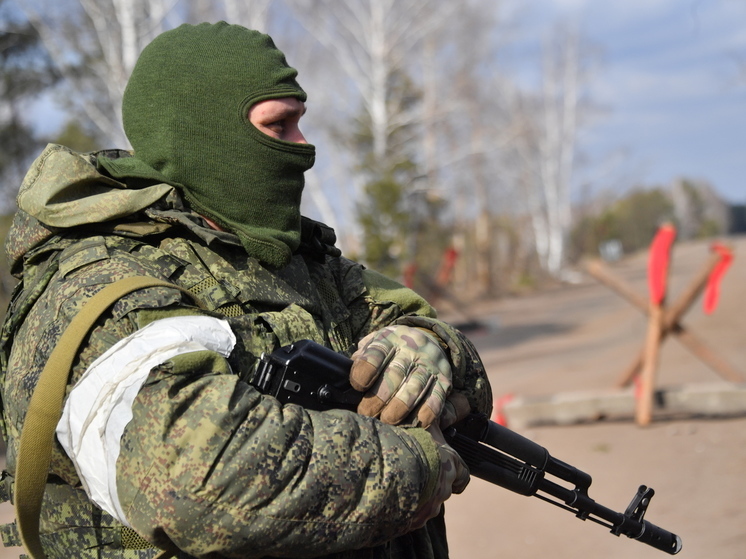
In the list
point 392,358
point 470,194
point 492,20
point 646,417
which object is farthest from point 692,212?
point 392,358

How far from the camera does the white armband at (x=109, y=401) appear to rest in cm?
140

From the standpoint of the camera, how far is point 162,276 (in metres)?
1.65

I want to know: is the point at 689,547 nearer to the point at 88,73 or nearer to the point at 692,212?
the point at 88,73

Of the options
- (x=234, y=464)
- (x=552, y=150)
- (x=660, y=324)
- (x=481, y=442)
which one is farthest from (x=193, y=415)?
(x=552, y=150)

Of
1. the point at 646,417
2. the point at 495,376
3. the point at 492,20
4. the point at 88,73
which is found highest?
the point at 492,20

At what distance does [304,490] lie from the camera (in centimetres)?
141

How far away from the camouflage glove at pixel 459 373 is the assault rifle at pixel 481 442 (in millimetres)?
63

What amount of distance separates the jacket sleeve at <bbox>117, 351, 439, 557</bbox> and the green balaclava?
506 mm

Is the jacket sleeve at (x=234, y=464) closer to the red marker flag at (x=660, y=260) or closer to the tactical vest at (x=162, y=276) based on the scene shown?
the tactical vest at (x=162, y=276)

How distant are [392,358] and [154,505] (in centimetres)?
63

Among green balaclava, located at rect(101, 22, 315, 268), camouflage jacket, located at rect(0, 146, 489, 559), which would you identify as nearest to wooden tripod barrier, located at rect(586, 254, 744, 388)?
camouflage jacket, located at rect(0, 146, 489, 559)

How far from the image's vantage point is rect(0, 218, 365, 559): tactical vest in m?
1.58

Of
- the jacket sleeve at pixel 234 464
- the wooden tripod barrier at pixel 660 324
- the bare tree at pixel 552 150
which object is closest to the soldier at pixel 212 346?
the jacket sleeve at pixel 234 464

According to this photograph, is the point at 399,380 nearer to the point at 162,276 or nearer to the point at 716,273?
the point at 162,276
